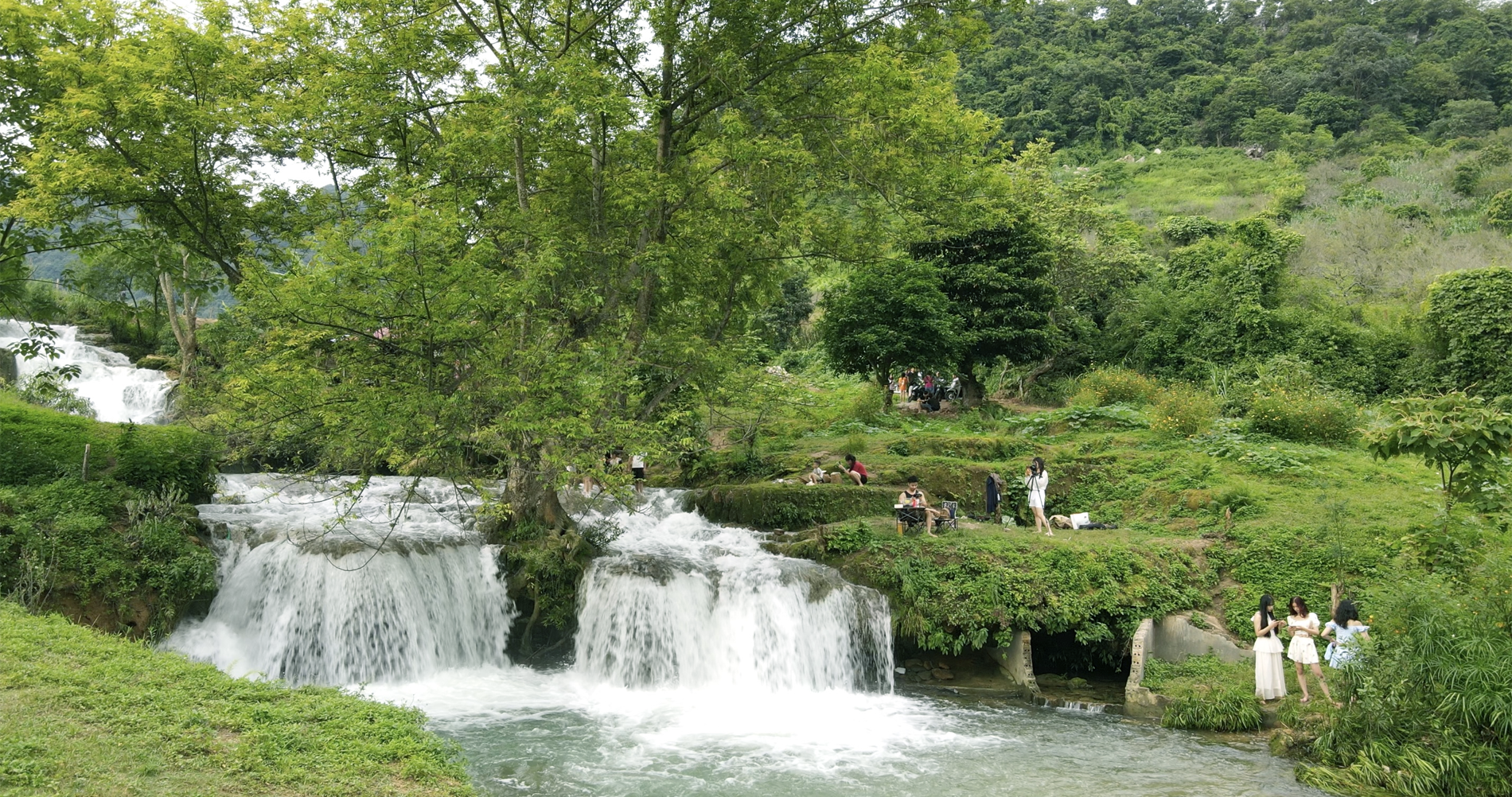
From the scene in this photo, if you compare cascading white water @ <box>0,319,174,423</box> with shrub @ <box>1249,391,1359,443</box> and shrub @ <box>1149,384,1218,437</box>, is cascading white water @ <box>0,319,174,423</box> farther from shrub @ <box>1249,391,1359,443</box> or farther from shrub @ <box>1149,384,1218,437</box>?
shrub @ <box>1249,391,1359,443</box>

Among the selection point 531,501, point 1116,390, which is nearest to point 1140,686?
point 531,501

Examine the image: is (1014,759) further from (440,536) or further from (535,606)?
(440,536)

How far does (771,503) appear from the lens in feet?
52.4

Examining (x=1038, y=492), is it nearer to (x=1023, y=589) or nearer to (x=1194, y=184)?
(x=1023, y=589)

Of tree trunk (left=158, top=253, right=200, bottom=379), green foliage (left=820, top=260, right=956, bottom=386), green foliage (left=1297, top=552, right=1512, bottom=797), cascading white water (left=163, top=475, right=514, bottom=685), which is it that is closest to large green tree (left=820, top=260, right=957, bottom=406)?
green foliage (left=820, top=260, right=956, bottom=386)

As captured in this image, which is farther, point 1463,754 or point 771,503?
point 771,503

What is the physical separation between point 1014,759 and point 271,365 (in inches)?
375

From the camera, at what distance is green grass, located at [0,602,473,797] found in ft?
16.8

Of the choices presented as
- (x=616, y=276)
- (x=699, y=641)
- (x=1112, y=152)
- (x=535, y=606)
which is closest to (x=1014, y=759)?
(x=699, y=641)

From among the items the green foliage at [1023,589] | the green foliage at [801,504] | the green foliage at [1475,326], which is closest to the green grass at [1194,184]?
the green foliage at [1475,326]

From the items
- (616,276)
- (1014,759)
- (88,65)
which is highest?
(88,65)

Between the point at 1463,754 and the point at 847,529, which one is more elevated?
the point at 847,529

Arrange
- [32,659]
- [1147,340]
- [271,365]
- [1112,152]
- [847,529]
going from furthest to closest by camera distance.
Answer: [1112,152] < [1147,340] < [847,529] < [271,365] < [32,659]

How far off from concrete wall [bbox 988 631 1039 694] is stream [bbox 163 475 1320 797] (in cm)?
56
